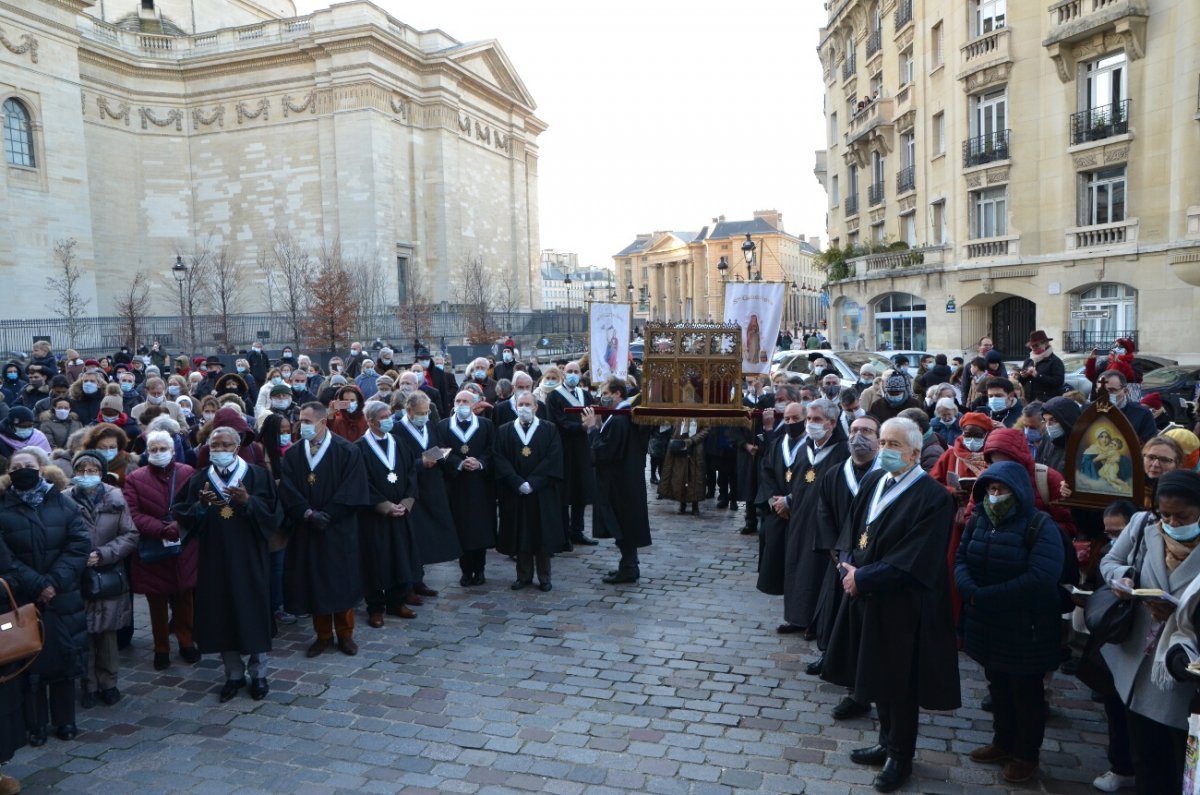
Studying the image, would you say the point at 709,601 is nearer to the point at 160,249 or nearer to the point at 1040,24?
the point at 1040,24

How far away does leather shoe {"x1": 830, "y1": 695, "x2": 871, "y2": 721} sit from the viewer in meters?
5.86

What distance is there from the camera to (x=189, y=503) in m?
6.43

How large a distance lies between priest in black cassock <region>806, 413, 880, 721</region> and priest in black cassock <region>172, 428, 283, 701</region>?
14.0 ft

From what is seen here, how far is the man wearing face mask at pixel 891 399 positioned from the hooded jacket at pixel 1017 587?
17.4 feet

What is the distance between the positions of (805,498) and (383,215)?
37.4 m

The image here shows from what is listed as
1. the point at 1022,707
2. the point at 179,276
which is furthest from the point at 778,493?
the point at 179,276

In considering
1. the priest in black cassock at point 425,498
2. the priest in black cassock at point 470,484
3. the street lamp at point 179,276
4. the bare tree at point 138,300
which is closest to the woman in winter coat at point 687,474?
the priest in black cassock at point 470,484

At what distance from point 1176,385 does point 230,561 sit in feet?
52.7

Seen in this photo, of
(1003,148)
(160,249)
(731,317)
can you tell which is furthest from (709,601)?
(160,249)

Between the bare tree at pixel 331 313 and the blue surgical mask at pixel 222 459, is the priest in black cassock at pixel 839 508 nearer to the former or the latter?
the blue surgical mask at pixel 222 459

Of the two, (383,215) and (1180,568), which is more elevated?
(383,215)

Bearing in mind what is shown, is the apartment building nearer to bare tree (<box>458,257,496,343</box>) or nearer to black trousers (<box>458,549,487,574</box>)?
bare tree (<box>458,257,496,343</box>)

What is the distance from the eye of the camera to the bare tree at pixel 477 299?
40125 mm

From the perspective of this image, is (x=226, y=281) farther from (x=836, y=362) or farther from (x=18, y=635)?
(x=18, y=635)
